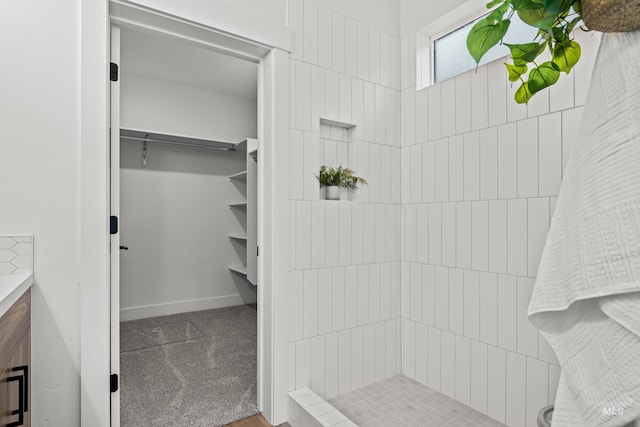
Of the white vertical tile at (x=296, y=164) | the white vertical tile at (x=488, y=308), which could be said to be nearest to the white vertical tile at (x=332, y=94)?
the white vertical tile at (x=296, y=164)

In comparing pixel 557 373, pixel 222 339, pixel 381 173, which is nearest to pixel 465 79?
pixel 381 173

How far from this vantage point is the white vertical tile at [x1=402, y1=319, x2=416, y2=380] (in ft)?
7.36

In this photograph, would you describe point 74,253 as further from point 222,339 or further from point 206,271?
point 206,271

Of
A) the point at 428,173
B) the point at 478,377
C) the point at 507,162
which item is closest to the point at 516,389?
the point at 478,377

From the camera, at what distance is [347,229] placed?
2078mm

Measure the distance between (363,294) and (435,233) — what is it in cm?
57

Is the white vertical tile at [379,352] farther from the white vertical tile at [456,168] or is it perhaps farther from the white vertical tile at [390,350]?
the white vertical tile at [456,168]

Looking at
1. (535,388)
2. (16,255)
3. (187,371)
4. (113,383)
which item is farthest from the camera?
(187,371)

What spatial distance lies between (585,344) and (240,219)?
3923 millimetres

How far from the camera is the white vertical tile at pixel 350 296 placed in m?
2.07

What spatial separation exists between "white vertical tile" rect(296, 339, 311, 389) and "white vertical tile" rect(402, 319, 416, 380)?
718 mm

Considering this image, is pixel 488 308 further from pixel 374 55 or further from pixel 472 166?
pixel 374 55

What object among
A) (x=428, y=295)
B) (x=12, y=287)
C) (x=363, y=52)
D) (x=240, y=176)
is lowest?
(x=428, y=295)

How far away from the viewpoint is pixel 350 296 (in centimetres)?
209
